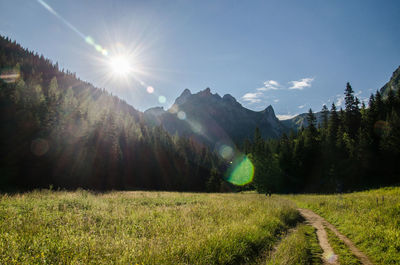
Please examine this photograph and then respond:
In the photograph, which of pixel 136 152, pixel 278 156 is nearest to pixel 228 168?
pixel 278 156

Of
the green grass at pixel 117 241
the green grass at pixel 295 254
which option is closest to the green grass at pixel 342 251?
the green grass at pixel 295 254

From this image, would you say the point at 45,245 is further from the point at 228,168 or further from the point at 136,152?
the point at 228,168

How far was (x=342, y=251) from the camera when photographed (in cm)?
884

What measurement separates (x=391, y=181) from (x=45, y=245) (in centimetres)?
5910

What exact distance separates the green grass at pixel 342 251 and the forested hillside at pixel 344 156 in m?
30.9

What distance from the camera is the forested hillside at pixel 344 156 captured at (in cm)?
4284

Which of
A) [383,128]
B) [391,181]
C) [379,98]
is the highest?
[379,98]

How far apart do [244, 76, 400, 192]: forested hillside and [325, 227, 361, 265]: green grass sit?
30859 mm

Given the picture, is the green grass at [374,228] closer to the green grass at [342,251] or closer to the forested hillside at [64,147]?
the green grass at [342,251]

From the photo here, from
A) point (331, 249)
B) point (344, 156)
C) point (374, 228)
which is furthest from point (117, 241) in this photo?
point (344, 156)

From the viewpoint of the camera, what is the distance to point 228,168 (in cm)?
9919

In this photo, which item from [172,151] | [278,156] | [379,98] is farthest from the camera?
[172,151]

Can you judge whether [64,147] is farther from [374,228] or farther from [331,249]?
[374,228]

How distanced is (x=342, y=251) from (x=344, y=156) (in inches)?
2046
